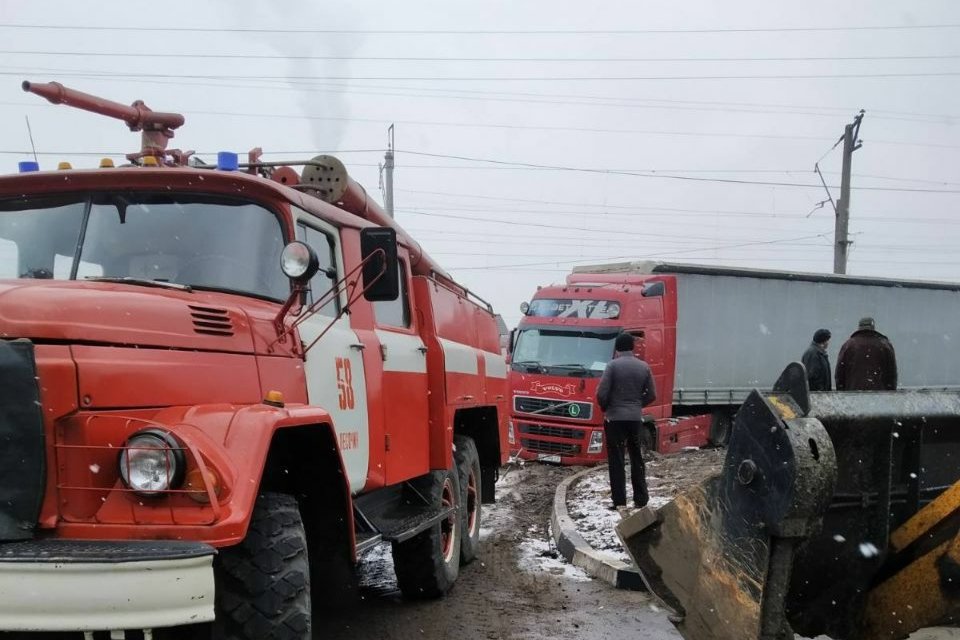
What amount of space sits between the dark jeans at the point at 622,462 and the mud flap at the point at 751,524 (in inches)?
178

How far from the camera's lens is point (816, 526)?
10.6 feet

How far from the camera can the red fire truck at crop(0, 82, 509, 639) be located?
265 centimetres

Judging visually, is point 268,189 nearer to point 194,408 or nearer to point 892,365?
point 194,408

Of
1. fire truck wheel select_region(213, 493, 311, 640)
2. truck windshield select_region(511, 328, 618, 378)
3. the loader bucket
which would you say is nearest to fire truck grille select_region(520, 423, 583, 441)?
truck windshield select_region(511, 328, 618, 378)

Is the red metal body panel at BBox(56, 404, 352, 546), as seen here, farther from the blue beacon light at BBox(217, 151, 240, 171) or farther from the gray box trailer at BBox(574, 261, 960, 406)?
the gray box trailer at BBox(574, 261, 960, 406)

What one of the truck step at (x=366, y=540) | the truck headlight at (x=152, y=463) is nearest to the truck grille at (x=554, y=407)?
the truck step at (x=366, y=540)

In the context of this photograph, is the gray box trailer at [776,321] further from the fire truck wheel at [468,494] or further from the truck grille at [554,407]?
the fire truck wheel at [468,494]

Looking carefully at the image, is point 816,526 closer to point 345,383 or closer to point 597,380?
point 345,383

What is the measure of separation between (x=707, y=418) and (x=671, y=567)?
548 inches

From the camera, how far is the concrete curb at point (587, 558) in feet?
19.9

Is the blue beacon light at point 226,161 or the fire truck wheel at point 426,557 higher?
the blue beacon light at point 226,161

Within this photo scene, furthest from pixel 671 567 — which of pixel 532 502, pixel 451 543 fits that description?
pixel 532 502

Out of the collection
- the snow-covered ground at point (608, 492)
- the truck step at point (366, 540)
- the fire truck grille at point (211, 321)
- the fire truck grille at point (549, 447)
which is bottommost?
the fire truck grille at point (549, 447)

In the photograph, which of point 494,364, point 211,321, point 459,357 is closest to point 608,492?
point 494,364
